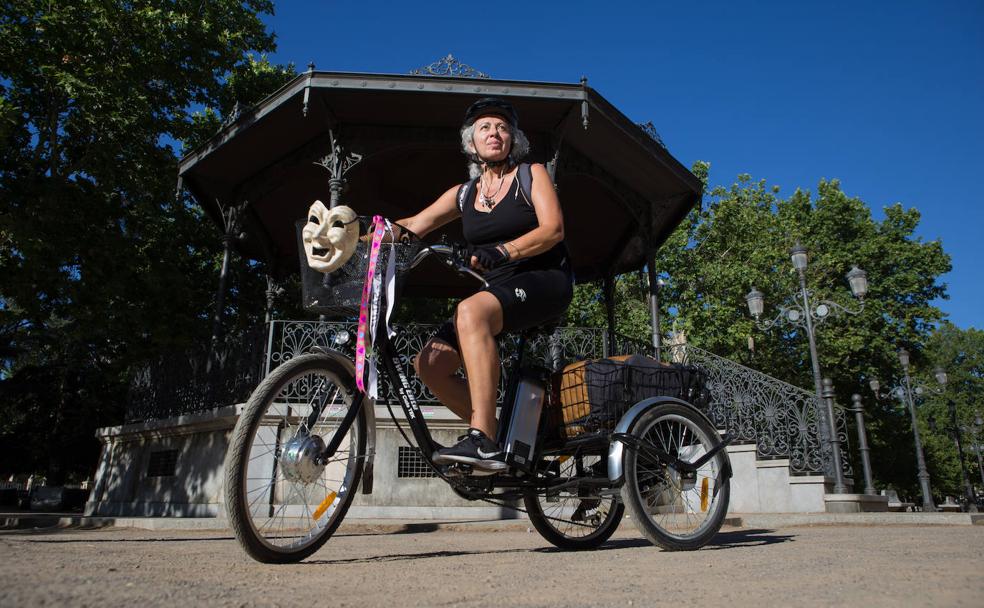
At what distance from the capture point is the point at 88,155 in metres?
9.04

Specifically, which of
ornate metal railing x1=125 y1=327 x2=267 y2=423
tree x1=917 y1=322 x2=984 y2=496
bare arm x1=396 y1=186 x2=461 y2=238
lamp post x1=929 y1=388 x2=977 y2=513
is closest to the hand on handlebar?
bare arm x1=396 y1=186 x2=461 y2=238

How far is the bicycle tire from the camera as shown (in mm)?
2527

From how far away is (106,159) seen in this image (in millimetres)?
9047

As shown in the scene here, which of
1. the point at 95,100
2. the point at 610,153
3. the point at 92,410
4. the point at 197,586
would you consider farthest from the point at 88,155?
the point at 92,410

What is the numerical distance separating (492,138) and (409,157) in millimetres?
7253

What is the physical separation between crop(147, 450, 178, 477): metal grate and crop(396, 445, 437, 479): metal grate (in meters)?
3.51

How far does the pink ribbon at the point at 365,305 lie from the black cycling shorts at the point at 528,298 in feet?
1.23

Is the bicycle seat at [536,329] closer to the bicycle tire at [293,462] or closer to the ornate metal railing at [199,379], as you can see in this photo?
the bicycle tire at [293,462]

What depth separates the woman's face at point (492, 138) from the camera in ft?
11.3

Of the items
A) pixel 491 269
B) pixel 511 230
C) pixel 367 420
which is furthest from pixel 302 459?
pixel 511 230

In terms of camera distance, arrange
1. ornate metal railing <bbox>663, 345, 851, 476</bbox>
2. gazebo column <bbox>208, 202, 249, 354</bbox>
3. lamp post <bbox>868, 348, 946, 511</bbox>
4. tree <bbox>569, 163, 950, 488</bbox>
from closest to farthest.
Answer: gazebo column <bbox>208, 202, 249, 354</bbox> → ornate metal railing <bbox>663, 345, 851, 476</bbox> → lamp post <bbox>868, 348, 946, 511</bbox> → tree <bbox>569, 163, 950, 488</bbox>

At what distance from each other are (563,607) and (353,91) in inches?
299

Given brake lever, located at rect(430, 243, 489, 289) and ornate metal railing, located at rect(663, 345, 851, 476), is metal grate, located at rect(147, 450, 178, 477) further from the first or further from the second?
ornate metal railing, located at rect(663, 345, 851, 476)

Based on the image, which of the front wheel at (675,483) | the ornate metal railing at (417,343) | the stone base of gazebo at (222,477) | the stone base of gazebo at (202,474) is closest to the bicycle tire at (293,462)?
the front wheel at (675,483)
